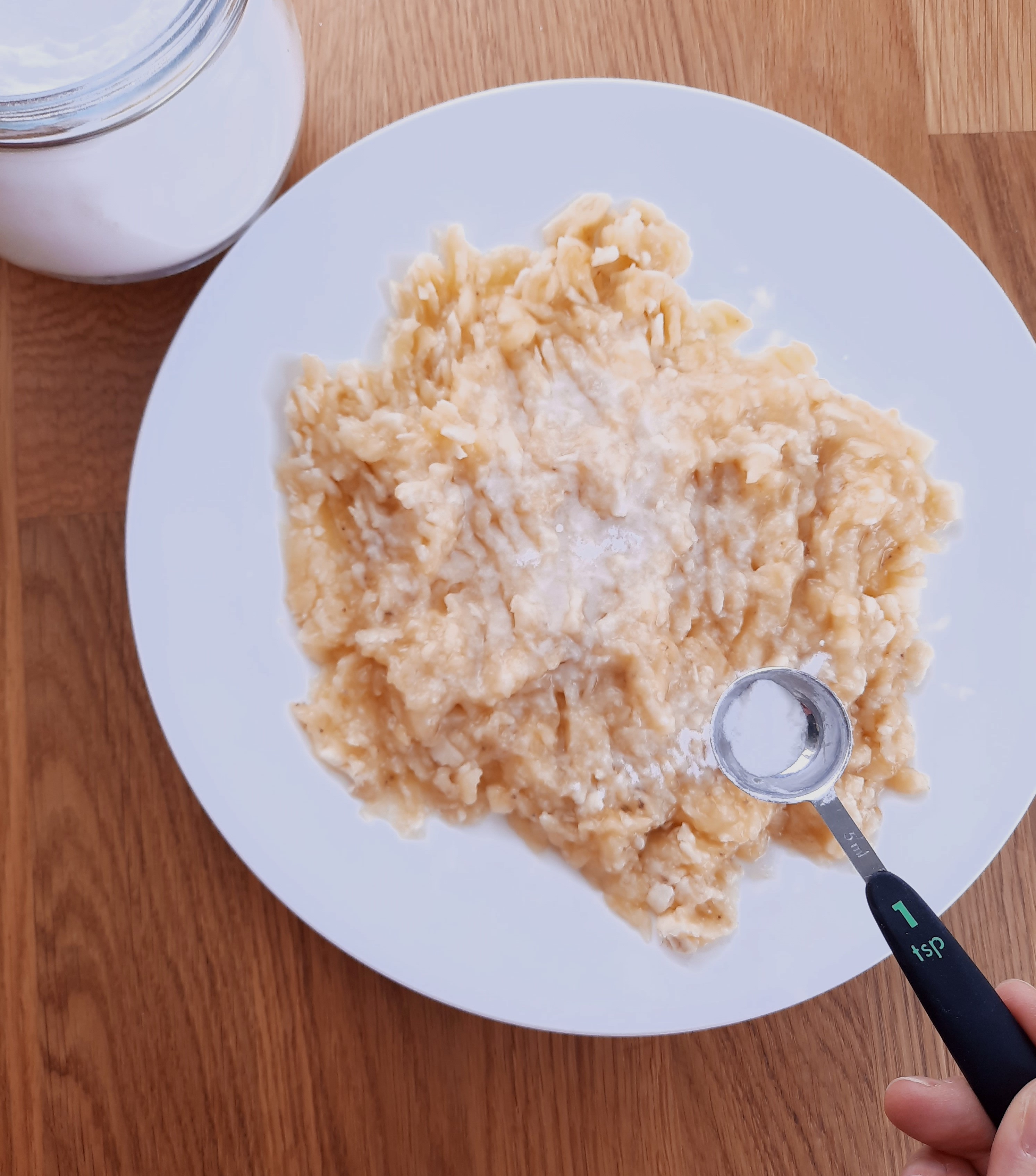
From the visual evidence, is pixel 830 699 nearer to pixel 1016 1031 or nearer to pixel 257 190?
pixel 1016 1031

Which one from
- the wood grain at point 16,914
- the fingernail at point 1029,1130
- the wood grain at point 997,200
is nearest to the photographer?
the fingernail at point 1029,1130

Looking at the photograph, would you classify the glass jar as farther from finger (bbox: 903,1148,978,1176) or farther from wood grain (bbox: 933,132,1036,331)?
finger (bbox: 903,1148,978,1176)

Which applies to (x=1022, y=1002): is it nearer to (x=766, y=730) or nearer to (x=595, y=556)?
(x=766, y=730)

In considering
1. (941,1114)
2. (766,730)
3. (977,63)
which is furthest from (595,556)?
(977,63)

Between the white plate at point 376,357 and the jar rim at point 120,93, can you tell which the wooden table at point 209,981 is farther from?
the jar rim at point 120,93

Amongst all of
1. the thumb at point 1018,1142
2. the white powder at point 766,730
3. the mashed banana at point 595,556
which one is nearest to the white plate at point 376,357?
the mashed banana at point 595,556

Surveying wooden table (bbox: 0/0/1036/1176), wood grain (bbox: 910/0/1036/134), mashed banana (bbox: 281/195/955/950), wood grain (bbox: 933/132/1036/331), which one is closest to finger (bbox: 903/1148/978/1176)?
wooden table (bbox: 0/0/1036/1176)
